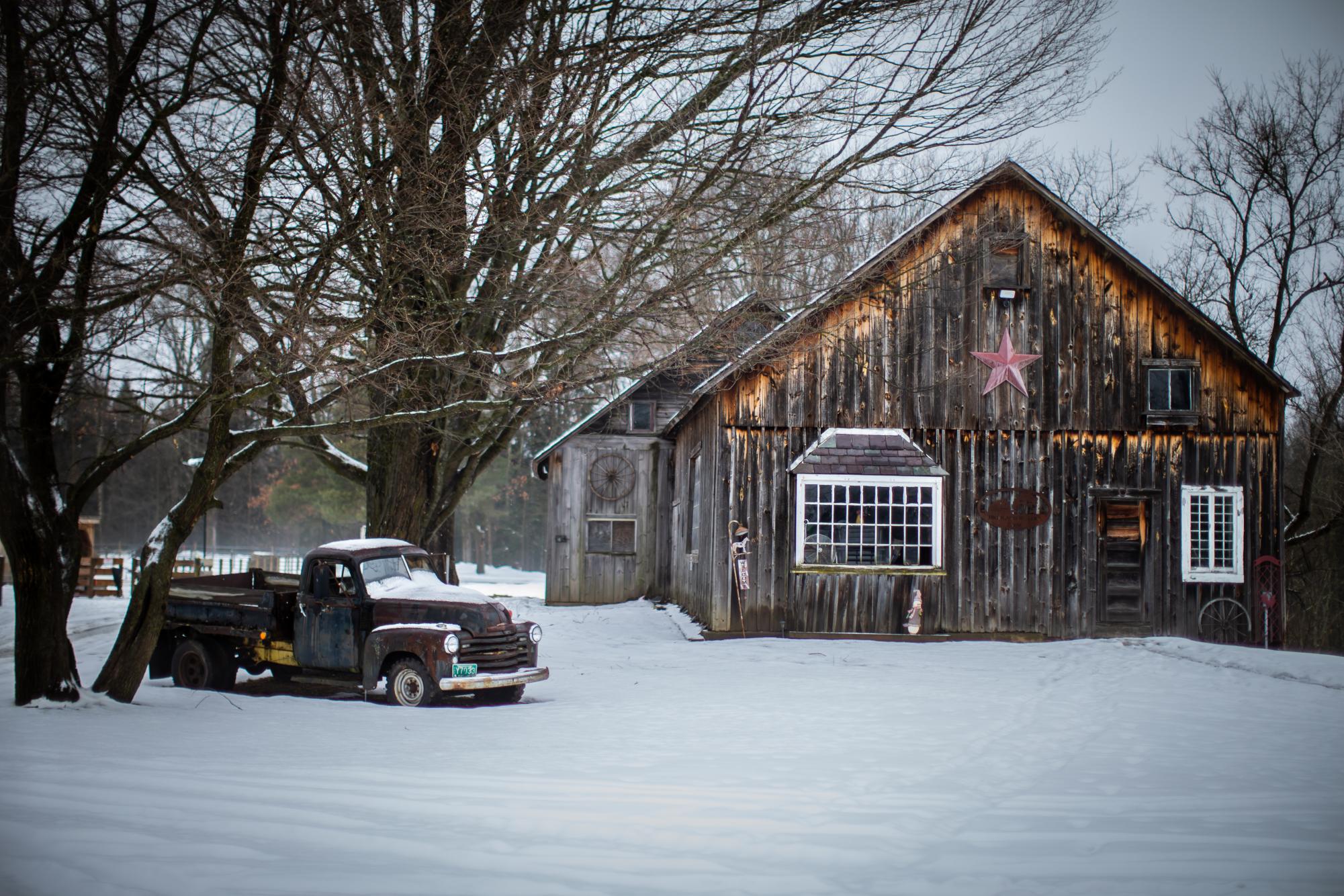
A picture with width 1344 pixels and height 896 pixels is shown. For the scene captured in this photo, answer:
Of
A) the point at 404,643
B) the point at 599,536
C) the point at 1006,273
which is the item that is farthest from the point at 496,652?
the point at 599,536

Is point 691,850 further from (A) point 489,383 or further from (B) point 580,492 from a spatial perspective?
(B) point 580,492

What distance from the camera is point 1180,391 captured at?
1734cm

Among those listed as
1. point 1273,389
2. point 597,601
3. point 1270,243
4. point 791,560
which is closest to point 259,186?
point 791,560

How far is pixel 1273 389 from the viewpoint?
17.4m

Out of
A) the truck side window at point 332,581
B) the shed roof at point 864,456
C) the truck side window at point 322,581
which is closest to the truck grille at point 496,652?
the truck side window at point 332,581

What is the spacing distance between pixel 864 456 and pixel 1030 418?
2.87 m

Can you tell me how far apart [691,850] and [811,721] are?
14.7ft

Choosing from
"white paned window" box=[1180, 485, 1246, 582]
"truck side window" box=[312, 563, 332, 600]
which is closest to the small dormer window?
"white paned window" box=[1180, 485, 1246, 582]

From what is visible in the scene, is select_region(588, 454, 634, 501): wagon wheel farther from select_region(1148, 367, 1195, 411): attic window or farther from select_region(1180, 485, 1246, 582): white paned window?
select_region(1180, 485, 1246, 582): white paned window

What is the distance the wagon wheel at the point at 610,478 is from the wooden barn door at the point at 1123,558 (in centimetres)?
1207

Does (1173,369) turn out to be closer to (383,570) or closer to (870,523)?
(870,523)

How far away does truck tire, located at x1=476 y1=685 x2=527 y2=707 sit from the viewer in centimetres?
Answer: 1119

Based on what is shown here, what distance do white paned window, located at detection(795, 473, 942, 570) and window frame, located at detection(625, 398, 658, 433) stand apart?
9908 millimetres

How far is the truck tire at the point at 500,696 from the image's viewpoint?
11.2 metres
